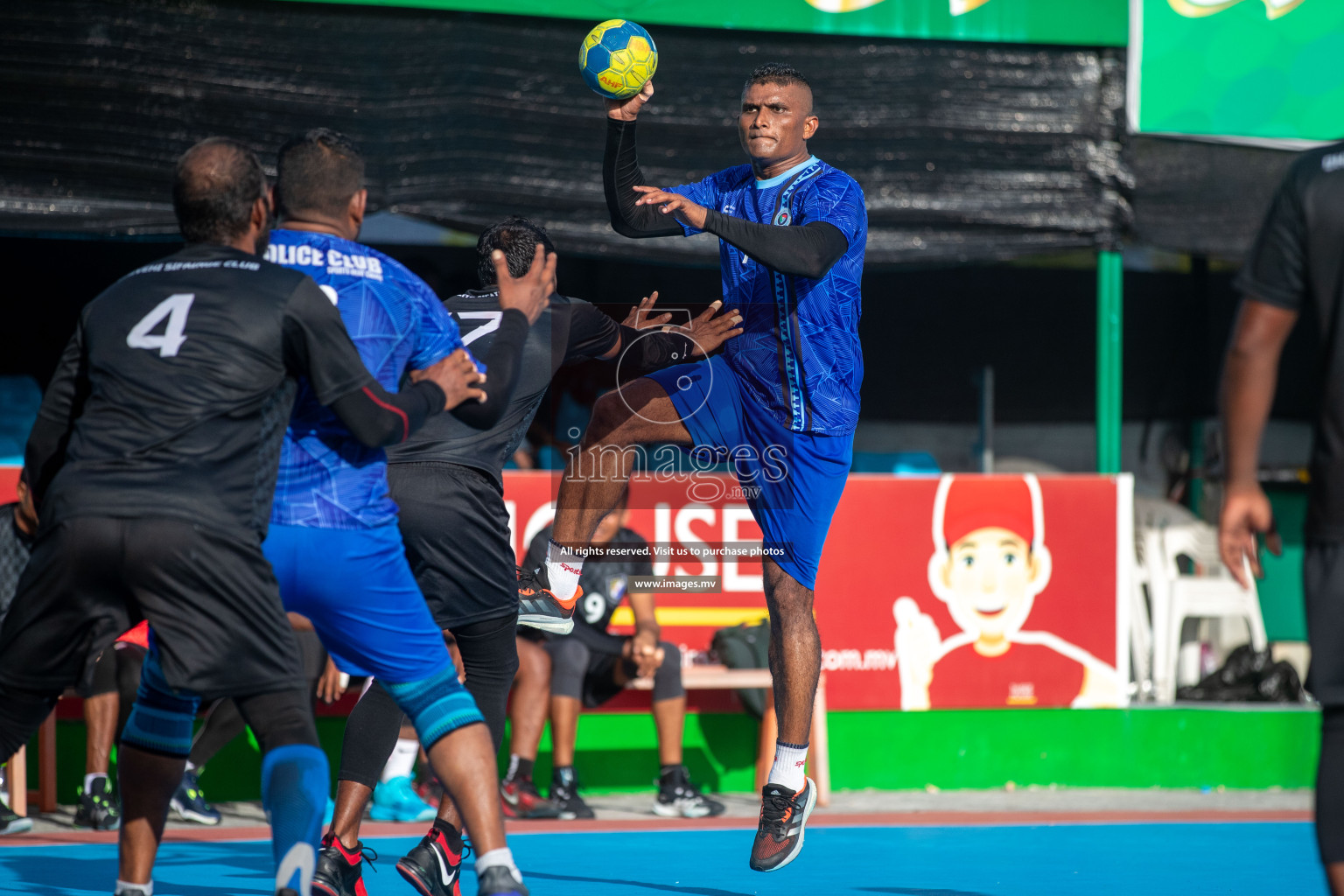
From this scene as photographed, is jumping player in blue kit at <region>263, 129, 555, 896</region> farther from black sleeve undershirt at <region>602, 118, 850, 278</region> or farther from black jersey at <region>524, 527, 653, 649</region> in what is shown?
black jersey at <region>524, 527, 653, 649</region>

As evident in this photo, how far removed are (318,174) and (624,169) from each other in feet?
4.83

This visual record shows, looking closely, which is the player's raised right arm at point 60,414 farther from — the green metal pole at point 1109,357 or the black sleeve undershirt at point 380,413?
the green metal pole at point 1109,357

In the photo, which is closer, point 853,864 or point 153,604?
point 153,604

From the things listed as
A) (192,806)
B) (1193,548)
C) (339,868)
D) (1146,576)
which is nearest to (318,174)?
(339,868)

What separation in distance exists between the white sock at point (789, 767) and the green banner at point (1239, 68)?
222 inches

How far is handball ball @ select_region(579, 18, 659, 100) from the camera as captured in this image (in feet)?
15.9

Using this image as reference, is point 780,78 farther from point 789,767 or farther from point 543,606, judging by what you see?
point 789,767

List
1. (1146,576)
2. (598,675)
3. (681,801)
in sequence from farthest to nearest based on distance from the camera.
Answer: (1146,576) < (598,675) < (681,801)

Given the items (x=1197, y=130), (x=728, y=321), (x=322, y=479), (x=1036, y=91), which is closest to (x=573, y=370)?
(x=1036, y=91)

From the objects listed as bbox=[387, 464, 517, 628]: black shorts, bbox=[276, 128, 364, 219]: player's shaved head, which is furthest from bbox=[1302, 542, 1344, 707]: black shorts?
bbox=[276, 128, 364, 219]: player's shaved head

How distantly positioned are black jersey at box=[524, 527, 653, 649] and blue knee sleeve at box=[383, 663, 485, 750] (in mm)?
3927

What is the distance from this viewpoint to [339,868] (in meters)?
4.51

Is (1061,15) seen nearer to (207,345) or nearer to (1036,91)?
(1036,91)

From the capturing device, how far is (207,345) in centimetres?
337
